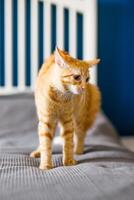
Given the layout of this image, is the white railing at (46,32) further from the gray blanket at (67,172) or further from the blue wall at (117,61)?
the gray blanket at (67,172)

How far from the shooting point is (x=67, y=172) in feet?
3.93

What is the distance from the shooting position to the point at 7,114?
2.12 metres

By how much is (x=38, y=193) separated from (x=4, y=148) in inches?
23.0

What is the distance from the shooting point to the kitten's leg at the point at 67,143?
1.33m

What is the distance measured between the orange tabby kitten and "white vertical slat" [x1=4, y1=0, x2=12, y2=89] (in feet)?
3.60

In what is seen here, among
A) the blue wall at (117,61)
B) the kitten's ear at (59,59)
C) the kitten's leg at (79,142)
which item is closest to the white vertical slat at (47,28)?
the blue wall at (117,61)

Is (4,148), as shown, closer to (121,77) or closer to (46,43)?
(46,43)

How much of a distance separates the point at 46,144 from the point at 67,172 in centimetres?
14

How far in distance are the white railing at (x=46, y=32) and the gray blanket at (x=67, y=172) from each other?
535mm

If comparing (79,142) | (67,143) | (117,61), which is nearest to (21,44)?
(117,61)

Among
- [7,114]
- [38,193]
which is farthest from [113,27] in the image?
[38,193]

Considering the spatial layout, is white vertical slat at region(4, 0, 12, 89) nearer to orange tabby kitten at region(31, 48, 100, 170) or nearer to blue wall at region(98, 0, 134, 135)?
blue wall at region(98, 0, 134, 135)

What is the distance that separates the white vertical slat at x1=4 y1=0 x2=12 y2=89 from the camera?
7.99 feet

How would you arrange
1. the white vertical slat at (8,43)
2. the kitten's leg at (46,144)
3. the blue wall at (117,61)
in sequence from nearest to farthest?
the kitten's leg at (46,144)
the white vertical slat at (8,43)
the blue wall at (117,61)
